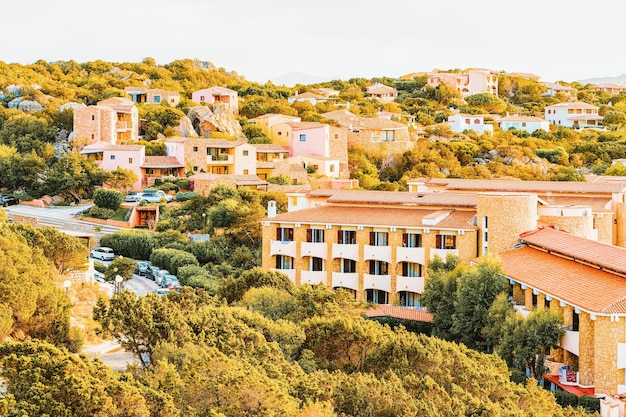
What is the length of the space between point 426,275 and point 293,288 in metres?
6.06

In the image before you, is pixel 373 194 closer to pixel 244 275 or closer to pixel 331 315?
pixel 244 275

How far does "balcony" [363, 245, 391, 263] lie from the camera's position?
118 feet

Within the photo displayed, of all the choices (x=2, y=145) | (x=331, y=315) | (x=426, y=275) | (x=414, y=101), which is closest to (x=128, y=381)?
(x=331, y=315)

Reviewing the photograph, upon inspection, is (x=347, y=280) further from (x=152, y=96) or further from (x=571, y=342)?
(x=152, y=96)

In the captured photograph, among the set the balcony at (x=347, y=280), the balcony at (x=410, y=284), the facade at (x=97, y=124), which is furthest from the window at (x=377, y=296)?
the facade at (x=97, y=124)

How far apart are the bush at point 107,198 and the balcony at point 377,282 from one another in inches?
789

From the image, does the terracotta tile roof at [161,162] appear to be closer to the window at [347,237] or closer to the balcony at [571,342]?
the window at [347,237]

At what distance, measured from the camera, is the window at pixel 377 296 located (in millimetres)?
36125

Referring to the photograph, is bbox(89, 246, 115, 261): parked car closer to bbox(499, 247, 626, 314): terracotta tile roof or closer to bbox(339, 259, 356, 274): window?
bbox(339, 259, 356, 274): window

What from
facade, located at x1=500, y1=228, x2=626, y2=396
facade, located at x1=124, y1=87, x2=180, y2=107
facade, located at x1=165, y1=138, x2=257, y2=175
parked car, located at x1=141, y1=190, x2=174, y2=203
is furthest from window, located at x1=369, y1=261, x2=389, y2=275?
facade, located at x1=124, y1=87, x2=180, y2=107

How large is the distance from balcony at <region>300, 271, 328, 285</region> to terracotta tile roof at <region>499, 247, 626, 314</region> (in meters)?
7.92

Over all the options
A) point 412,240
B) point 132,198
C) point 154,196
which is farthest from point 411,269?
point 132,198

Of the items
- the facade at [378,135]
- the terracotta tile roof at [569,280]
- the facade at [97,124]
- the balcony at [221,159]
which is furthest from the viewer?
the facade at [378,135]

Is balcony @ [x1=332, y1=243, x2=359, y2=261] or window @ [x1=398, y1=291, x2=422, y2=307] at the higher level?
balcony @ [x1=332, y1=243, x2=359, y2=261]
